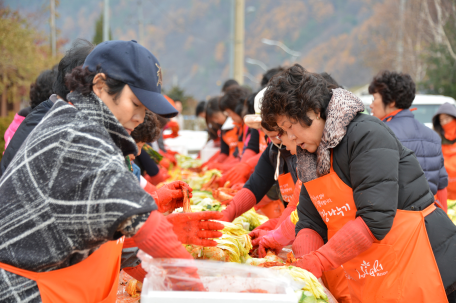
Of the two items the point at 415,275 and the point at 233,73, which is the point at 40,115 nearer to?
the point at 415,275

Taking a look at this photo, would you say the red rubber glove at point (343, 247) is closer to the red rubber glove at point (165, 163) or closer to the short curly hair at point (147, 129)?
the short curly hair at point (147, 129)

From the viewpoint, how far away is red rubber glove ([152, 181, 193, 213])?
2.24m

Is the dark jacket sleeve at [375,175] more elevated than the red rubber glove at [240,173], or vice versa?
the dark jacket sleeve at [375,175]

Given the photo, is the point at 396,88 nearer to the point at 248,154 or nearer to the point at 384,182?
the point at 248,154

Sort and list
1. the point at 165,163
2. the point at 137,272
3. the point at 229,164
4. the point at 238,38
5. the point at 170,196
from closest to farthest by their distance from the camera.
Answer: the point at 137,272 < the point at 170,196 < the point at 229,164 < the point at 165,163 < the point at 238,38

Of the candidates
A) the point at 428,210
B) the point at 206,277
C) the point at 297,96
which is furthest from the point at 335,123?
the point at 206,277

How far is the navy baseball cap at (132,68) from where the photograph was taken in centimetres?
148

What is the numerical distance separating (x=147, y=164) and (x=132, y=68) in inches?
133

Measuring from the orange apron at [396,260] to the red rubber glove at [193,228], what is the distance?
67 centimetres

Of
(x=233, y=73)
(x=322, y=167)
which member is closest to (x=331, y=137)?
(x=322, y=167)

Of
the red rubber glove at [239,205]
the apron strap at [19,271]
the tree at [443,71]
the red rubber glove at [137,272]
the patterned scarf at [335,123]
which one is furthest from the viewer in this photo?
the tree at [443,71]

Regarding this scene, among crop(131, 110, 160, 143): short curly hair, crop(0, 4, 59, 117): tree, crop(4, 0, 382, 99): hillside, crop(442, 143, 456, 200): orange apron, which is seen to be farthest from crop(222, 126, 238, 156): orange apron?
crop(4, 0, 382, 99): hillside

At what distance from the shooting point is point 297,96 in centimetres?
194

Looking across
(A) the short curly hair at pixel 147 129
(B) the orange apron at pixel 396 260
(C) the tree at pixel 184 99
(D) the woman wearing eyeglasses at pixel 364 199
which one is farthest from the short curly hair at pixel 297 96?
(C) the tree at pixel 184 99
